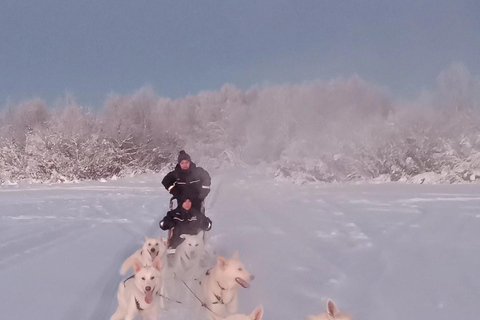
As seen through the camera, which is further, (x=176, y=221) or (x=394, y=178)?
(x=394, y=178)

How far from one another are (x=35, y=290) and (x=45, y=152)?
21.1m

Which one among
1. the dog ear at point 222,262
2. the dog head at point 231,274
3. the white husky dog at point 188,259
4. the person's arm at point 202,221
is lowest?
the person's arm at point 202,221

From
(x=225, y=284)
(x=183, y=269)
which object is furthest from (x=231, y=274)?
(x=183, y=269)

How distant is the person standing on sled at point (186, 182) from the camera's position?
19.3 ft

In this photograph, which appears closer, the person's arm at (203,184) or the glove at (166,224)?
the glove at (166,224)

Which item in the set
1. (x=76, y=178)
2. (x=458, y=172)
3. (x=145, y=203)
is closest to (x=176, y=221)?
(x=145, y=203)

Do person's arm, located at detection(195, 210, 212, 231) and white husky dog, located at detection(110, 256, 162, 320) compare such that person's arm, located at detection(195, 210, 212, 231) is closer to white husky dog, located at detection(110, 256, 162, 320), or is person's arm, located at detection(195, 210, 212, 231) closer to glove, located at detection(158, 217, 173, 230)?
glove, located at detection(158, 217, 173, 230)

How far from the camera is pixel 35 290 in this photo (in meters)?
4.86

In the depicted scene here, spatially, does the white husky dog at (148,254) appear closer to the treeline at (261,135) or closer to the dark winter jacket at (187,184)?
the dark winter jacket at (187,184)

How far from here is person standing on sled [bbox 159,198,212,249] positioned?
567cm

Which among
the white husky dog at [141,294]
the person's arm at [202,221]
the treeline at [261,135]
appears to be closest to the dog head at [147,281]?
the white husky dog at [141,294]

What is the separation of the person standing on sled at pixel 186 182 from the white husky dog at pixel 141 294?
2273 millimetres

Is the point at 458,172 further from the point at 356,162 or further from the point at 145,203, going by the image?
the point at 145,203

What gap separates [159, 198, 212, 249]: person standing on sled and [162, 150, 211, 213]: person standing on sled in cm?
11
